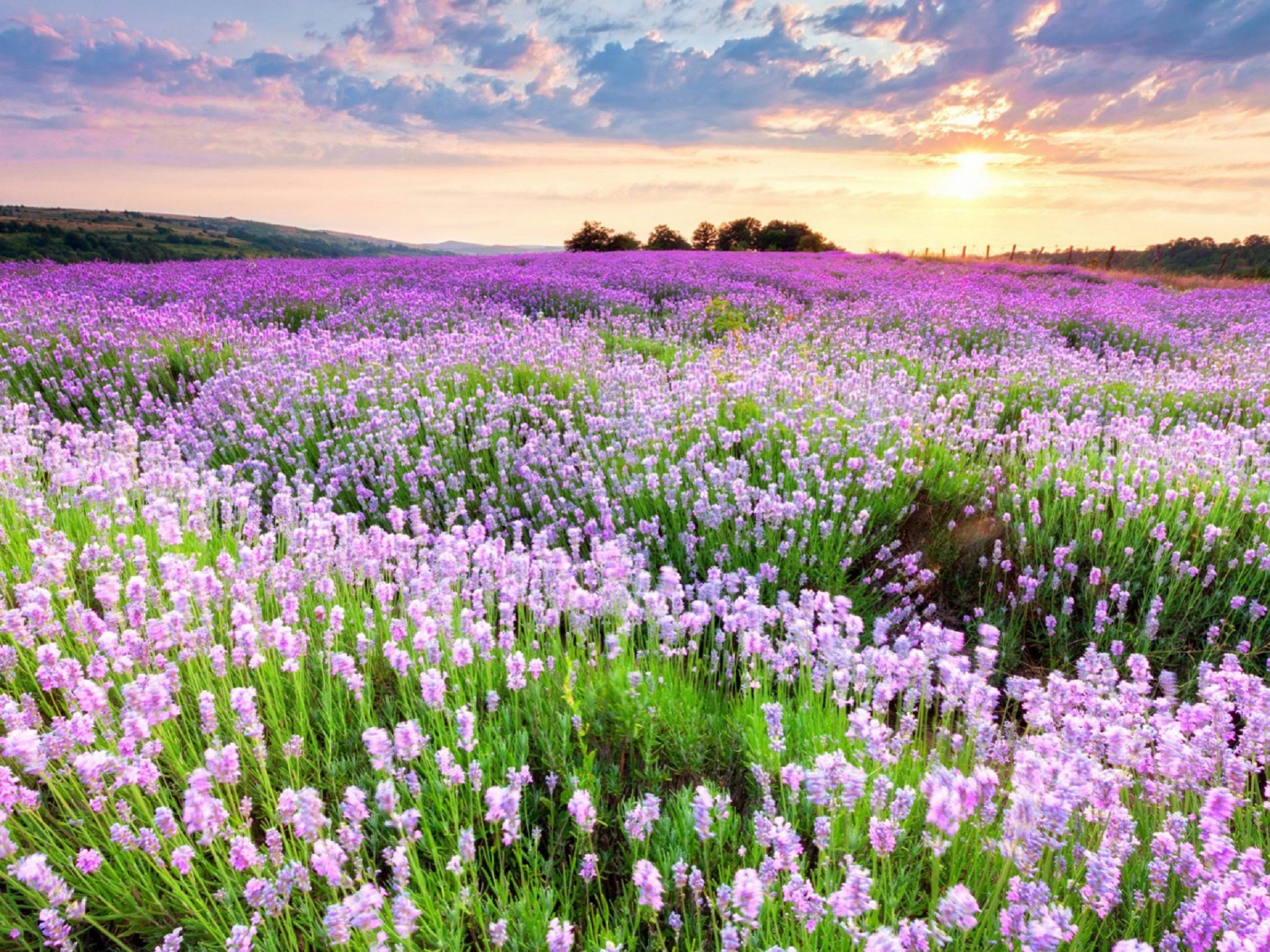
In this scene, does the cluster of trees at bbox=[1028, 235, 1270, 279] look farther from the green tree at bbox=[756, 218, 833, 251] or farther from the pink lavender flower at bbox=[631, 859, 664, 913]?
the pink lavender flower at bbox=[631, 859, 664, 913]

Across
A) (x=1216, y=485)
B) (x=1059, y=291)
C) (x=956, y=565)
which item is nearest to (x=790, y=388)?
(x=956, y=565)

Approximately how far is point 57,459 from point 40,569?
7.10 ft

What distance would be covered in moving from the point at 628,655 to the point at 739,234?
37.6 m

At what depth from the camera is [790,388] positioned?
5980 mm

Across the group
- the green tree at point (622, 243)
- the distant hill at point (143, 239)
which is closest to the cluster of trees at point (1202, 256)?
the green tree at point (622, 243)

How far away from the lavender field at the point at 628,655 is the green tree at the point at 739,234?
101 feet

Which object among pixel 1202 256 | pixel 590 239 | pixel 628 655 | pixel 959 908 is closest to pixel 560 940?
pixel 959 908

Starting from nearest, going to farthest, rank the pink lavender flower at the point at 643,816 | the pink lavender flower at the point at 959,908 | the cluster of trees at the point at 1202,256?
1. the pink lavender flower at the point at 959,908
2. the pink lavender flower at the point at 643,816
3. the cluster of trees at the point at 1202,256

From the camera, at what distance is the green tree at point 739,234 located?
3722 cm

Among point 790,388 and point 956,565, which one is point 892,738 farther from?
point 790,388

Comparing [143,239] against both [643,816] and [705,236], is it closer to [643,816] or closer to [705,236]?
[705,236]

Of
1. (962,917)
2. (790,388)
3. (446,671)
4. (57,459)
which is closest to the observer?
(962,917)

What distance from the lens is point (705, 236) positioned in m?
38.4

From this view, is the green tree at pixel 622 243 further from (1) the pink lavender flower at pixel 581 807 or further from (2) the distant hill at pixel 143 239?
(1) the pink lavender flower at pixel 581 807
